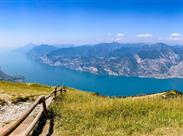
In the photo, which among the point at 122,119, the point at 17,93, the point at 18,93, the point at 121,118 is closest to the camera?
the point at 122,119

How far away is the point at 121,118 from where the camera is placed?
61.6 feet

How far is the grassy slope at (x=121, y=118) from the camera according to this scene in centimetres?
1636

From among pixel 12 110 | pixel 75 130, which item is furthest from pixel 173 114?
pixel 12 110

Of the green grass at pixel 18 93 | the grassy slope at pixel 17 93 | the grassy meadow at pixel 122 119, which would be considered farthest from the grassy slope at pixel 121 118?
the green grass at pixel 18 93

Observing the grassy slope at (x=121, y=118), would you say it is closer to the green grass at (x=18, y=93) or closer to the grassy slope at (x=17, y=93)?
the grassy slope at (x=17, y=93)

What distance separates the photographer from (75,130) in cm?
1720

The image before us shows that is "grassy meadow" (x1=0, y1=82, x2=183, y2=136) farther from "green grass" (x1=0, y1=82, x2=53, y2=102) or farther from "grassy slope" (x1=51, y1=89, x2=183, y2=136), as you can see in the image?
"green grass" (x1=0, y1=82, x2=53, y2=102)

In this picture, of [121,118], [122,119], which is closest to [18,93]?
[121,118]

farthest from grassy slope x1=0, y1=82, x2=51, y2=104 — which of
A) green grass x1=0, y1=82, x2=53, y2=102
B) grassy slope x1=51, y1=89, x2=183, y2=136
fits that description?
grassy slope x1=51, y1=89, x2=183, y2=136

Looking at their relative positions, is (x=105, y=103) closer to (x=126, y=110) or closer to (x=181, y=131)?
(x=126, y=110)

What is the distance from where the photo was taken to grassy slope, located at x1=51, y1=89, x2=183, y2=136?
53.7 feet

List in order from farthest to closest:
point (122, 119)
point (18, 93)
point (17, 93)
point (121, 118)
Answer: point (18, 93), point (17, 93), point (121, 118), point (122, 119)

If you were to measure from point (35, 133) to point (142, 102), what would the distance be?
837cm

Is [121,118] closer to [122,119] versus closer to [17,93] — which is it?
[122,119]
